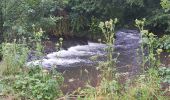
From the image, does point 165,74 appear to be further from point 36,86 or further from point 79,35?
point 79,35

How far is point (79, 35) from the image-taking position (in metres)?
16.6

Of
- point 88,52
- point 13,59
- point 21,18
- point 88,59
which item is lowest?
point 88,59

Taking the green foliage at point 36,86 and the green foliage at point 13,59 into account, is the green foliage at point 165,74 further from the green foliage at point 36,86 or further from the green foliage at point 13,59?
the green foliage at point 13,59

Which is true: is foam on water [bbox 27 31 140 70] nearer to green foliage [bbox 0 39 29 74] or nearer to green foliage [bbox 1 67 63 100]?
green foliage [bbox 0 39 29 74]

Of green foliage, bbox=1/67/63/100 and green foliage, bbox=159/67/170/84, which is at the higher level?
green foliage, bbox=159/67/170/84

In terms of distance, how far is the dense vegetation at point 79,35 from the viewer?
20.6 ft

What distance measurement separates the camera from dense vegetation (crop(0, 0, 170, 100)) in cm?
627

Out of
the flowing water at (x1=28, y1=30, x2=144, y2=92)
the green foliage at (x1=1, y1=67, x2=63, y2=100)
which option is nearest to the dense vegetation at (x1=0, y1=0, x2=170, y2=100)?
the green foliage at (x1=1, y1=67, x2=63, y2=100)

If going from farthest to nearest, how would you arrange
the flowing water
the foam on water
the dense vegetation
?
the foam on water < the flowing water < the dense vegetation

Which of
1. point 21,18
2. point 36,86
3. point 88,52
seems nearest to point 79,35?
point 88,52

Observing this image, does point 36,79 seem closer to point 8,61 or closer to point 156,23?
point 8,61

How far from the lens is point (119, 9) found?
16812 mm

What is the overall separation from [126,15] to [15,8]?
6470 millimetres

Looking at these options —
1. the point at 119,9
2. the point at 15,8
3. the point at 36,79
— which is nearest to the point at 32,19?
the point at 15,8
